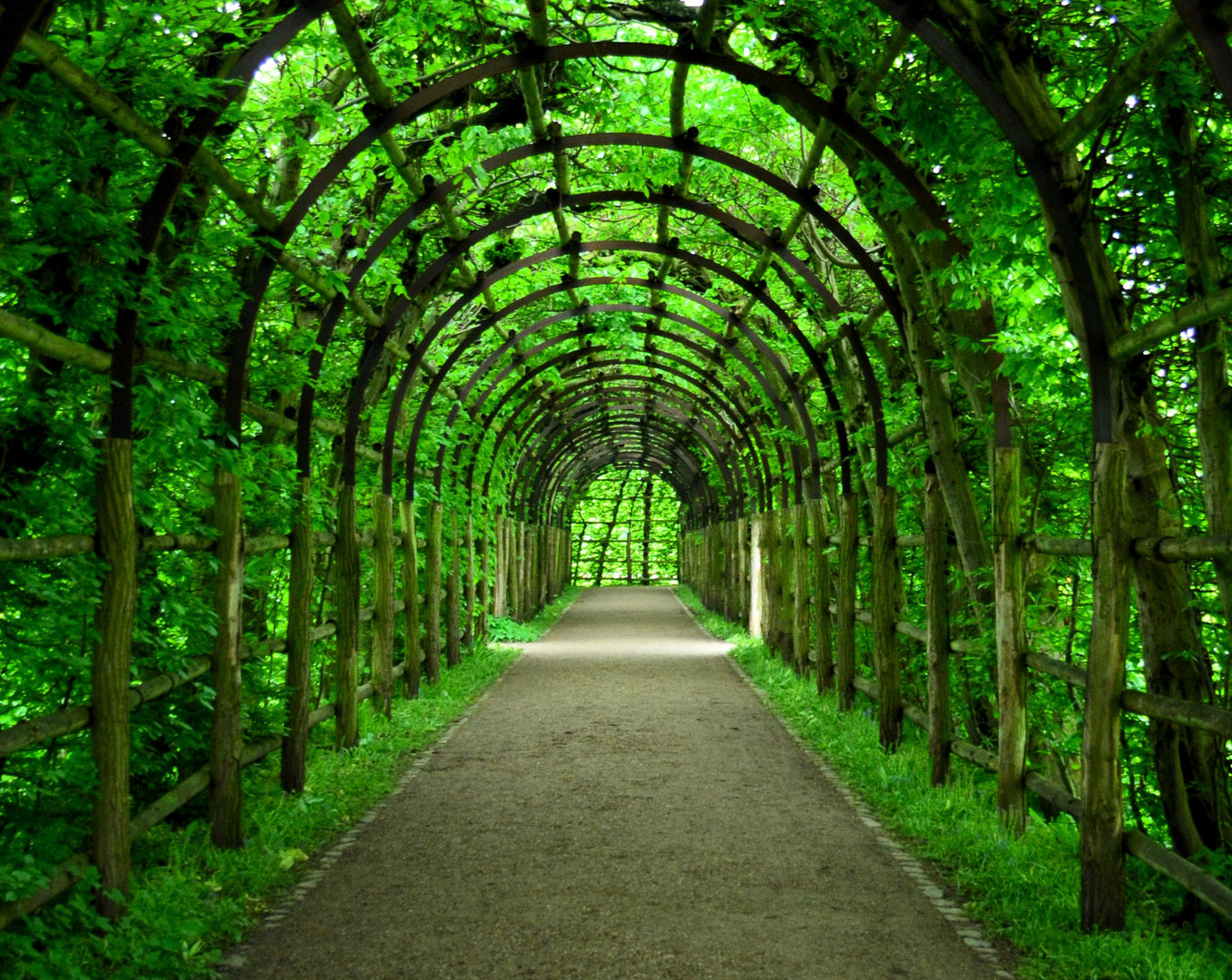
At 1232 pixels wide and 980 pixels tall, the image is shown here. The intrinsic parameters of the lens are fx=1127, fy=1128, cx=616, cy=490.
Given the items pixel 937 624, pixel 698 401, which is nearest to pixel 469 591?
pixel 698 401

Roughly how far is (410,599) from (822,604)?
3.88m

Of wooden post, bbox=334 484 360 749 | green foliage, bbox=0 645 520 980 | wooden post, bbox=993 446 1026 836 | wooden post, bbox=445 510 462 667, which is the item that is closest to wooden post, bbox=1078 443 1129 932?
wooden post, bbox=993 446 1026 836

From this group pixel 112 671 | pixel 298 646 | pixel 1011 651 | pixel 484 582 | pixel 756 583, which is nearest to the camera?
pixel 112 671

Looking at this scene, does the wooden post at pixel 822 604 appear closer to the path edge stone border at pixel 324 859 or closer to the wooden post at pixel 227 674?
the path edge stone border at pixel 324 859

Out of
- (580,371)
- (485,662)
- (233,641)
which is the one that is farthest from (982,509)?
(580,371)

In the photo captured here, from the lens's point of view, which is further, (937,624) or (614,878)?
(937,624)

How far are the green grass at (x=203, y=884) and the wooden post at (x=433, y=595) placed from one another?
3582mm

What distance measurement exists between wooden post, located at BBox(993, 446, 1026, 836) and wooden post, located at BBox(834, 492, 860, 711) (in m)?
3.91

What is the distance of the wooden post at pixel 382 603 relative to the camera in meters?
9.09

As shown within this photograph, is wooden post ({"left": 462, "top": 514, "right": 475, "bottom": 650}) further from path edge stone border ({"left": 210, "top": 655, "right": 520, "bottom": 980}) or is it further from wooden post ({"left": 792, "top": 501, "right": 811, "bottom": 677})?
path edge stone border ({"left": 210, "top": 655, "right": 520, "bottom": 980})

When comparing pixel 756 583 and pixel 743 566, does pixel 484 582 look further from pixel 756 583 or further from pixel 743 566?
pixel 743 566

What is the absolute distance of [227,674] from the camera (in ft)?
17.3

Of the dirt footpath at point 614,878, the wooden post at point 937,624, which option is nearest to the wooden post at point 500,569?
the dirt footpath at point 614,878

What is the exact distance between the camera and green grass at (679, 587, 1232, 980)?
3.71m
